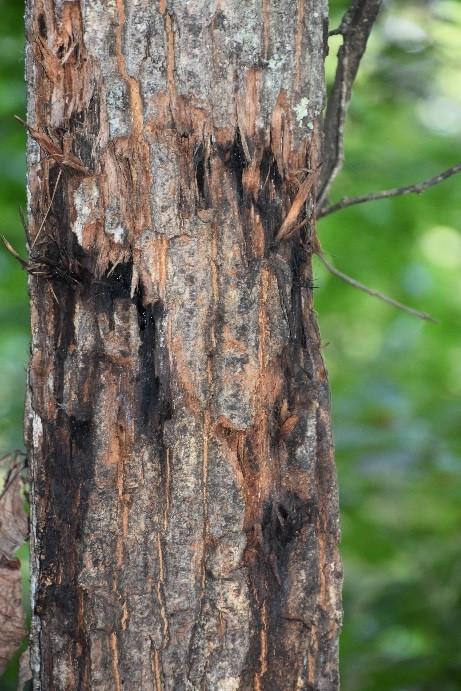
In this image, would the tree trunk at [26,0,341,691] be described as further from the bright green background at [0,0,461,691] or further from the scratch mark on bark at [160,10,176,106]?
the bright green background at [0,0,461,691]

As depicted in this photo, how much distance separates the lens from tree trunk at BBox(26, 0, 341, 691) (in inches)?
45.4

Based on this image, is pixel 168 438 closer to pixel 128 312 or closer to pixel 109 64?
pixel 128 312

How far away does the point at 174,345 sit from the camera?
117 cm

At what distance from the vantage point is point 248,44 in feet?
3.79

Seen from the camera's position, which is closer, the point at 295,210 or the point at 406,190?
the point at 295,210

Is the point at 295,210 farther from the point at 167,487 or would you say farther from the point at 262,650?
the point at 262,650

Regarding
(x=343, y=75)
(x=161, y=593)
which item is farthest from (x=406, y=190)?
(x=161, y=593)

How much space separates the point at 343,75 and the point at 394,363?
1.90 meters

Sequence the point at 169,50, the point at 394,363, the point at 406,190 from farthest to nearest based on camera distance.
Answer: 1. the point at 394,363
2. the point at 406,190
3. the point at 169,50

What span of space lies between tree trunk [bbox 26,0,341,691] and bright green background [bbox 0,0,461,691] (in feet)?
3.92

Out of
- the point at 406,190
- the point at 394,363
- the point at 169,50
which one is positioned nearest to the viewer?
the point at 169,50

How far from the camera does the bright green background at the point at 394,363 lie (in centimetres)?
246

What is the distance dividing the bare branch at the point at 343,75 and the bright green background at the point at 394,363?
991mm

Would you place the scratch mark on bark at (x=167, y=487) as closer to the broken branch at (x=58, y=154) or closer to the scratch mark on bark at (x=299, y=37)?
the broken branch at (x=58, y=154)
